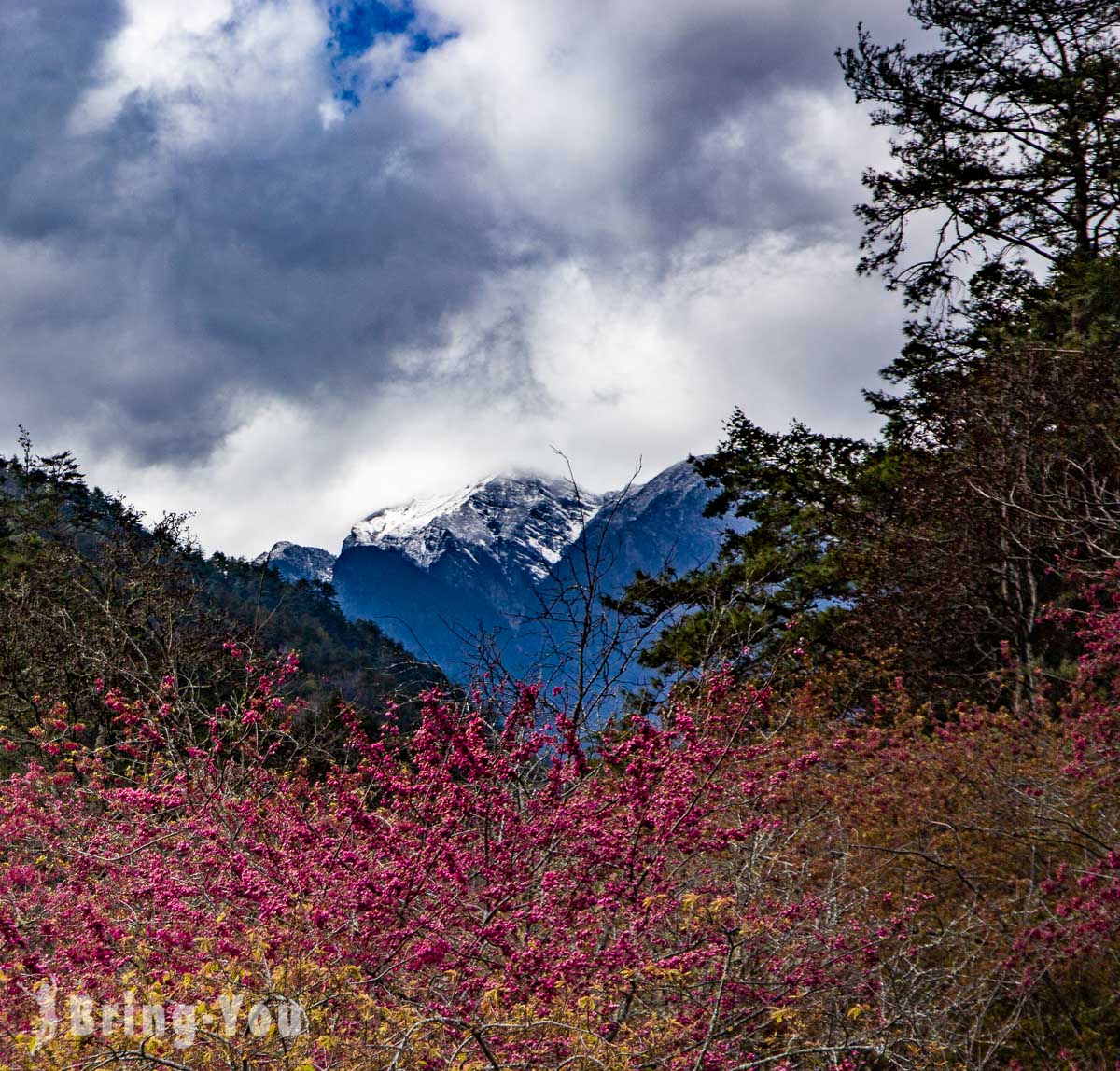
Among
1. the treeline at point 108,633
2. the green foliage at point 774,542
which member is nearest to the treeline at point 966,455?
the green foliage at point 774,542

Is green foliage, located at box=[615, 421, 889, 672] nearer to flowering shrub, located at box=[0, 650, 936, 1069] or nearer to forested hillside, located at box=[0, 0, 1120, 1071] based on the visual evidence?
forested hillside, located at box=[0, 0, 1120, 1071]

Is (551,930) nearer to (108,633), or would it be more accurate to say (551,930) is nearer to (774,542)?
(108,633)

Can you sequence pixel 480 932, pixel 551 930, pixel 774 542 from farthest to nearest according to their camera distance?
pixel 774 542 → pixel 551 930 → pixel 480 932

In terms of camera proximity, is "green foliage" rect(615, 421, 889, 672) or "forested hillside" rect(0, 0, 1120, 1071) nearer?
"forested hillside" rect(0, 0, 1120, 1071)

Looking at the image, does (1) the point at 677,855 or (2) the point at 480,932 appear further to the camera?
(1) the point at 677,855

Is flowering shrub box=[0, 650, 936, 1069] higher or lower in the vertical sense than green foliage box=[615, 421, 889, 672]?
lower

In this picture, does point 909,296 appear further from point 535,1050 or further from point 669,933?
point 535,1050

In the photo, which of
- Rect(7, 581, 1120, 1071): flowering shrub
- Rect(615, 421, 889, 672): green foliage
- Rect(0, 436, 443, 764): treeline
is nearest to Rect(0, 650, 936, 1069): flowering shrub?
Rect(7, 581, 1120, 1071): flowering shrub

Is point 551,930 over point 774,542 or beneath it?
beneath

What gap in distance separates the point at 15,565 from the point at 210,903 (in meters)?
23.7

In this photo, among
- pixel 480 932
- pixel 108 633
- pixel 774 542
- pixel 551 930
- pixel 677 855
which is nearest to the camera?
pixel 480 932

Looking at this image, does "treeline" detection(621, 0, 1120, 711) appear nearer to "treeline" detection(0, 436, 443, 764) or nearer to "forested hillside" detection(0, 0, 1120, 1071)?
"forested hillside" detection(0, 0, 1120, 1071)

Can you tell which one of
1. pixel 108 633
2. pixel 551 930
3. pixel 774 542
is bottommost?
pixel 551 930

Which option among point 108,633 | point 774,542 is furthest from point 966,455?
point 108,633
